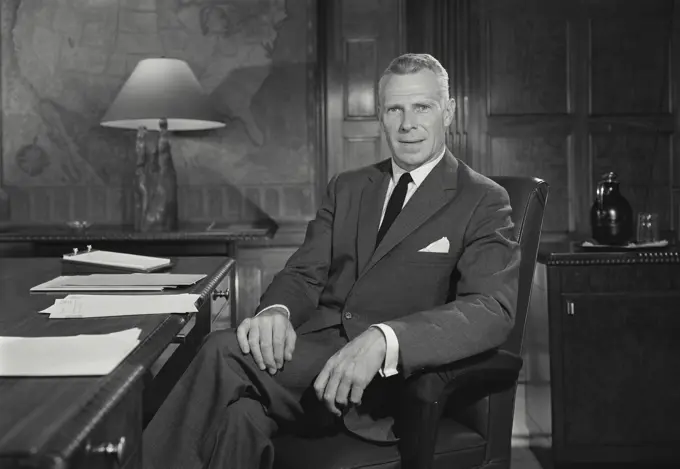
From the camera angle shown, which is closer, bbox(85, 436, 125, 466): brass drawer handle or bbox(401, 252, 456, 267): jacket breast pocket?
bbox(85, 436, 125, 466): brass drawer handle

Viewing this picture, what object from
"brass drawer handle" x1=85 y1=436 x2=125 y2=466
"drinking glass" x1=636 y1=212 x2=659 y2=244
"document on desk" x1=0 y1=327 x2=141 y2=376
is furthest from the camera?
"drinking glass" x1=636 y1=212 x2=659 y2=244

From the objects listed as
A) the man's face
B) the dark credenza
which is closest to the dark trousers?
the man's face

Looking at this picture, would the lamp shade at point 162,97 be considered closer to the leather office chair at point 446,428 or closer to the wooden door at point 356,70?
the wooden door at point 356,70

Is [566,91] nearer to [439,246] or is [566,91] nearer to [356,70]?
[356,70]

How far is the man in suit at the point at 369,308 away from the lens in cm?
163

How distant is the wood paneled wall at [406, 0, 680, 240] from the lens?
4.26 metres

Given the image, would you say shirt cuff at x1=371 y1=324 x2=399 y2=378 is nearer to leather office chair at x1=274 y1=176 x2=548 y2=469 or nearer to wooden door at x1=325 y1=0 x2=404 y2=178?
leather office chair at x1=274 y1=176 x2=548 y2=469

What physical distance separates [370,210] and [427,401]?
80 centimetres

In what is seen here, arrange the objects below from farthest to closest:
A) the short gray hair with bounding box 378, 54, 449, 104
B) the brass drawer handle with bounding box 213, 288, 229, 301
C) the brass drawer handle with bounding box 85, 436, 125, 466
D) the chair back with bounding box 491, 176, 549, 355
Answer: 1. the brass drawer handle with bounding box 213, 288, 229, 301
2. the short gray hair with bounding box 378, 54, 449, 104
3. the chair back with bounding box 491, 176, 549, 355
4. the brass drawer handle with bounding box 85, 436, 125, 466

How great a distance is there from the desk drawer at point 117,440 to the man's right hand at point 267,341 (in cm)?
53

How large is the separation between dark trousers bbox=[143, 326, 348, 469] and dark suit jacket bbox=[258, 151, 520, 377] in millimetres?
274

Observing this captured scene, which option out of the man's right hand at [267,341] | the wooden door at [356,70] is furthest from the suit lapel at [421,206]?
the wooden door at [356,70]

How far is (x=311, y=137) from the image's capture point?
436 cm

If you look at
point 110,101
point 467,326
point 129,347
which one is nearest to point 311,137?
point 110,101
